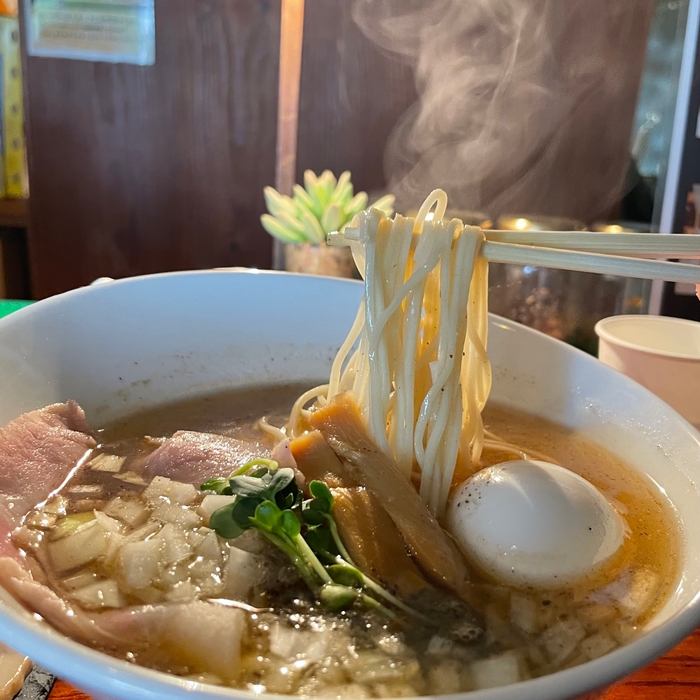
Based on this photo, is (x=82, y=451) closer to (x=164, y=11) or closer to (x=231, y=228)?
(x=231, y=228)

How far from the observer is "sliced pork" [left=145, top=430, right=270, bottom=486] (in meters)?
0.98

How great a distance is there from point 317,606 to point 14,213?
2.72 m

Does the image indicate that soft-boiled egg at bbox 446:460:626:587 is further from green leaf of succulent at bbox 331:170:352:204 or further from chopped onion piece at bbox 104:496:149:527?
green leaf of succulent at bbox 331:170:352:204

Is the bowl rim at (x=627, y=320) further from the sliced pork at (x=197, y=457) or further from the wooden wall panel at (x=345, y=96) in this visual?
the wooden wall panel at (x=345, y=96)

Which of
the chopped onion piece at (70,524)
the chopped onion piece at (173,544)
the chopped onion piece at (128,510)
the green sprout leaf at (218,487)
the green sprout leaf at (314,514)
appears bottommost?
the chopped onion piece at (128,510)

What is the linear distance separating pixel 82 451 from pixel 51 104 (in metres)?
2.21

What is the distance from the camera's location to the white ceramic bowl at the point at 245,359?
1.00 meters

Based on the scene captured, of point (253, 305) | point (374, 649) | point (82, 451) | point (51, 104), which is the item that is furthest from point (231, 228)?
point (374, 649)

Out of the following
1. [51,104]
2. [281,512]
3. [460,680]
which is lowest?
[460,680]

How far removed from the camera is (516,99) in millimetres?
2664

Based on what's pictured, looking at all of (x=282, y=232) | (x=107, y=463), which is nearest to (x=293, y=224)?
(x=282, y=232)

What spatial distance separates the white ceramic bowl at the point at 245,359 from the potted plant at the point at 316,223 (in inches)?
19.0

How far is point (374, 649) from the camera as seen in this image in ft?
2.27

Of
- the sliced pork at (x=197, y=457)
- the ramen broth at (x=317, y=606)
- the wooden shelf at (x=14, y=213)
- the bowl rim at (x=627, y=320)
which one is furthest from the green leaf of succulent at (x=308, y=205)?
the wooden shelf at (x=14, y=213)
